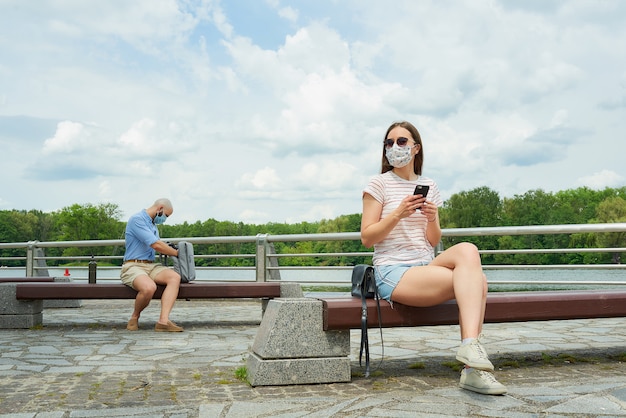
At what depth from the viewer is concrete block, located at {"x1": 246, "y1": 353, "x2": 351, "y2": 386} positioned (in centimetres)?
423

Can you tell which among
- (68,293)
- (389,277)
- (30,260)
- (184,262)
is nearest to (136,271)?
(184,262)

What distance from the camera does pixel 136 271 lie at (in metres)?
7.83

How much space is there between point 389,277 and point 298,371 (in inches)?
32.3

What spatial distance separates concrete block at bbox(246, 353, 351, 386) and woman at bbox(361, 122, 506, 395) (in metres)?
0.56

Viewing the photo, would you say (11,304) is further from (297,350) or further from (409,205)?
(409,205)

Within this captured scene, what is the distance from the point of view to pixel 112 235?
223 feet

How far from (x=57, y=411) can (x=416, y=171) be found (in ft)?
8.85

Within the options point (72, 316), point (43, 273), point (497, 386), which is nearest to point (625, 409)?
point (497, 386)

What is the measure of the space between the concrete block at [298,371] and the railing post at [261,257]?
695 cm

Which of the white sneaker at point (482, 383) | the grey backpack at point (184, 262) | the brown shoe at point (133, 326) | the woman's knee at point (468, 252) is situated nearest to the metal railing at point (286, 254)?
the grey backpack at point (184, 262)

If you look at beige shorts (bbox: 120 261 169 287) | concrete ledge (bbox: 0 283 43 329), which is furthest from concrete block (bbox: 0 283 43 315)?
beige shorts (bbox: 120 261 169 287)

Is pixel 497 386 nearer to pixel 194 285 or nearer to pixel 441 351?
pixel 441 351

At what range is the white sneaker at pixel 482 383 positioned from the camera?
3770 mm

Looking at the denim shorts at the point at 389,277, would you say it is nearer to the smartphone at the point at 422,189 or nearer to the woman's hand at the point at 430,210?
the woman's hand at the point at 430,210
